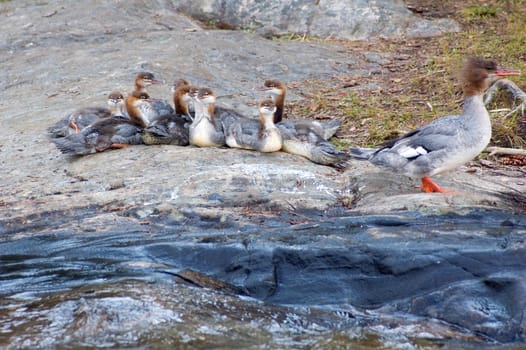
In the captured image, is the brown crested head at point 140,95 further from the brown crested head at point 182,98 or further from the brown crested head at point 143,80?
the brown crested head at point 143,80

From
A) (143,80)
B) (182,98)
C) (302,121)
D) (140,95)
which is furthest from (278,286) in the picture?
(143,80)

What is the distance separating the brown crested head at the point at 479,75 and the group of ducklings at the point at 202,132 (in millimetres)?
1214

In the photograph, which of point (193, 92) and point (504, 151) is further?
point (193, 92)

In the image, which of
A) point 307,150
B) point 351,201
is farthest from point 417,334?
point 307,150

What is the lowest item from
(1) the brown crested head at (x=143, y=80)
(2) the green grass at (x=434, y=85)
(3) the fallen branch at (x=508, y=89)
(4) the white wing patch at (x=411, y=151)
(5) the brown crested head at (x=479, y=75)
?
(2) the green grass at (x=434, y=85)

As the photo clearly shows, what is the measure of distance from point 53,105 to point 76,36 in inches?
125

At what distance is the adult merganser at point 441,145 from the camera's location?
6.48 meters

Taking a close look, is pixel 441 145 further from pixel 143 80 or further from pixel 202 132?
pixel 143 80

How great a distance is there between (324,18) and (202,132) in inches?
239

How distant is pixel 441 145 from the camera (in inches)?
255

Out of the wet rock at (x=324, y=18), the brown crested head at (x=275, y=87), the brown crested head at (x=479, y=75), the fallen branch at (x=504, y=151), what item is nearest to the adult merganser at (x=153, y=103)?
the brown crested head at (x=275, y=87)

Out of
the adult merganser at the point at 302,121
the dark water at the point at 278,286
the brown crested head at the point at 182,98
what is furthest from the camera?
the brown crested head at the point at 182,98

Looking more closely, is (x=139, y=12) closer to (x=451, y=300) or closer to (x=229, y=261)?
(x=229, y=261)

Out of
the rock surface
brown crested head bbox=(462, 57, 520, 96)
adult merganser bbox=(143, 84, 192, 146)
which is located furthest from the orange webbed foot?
adult merganser bbox=(143, 84, 192, 146)
